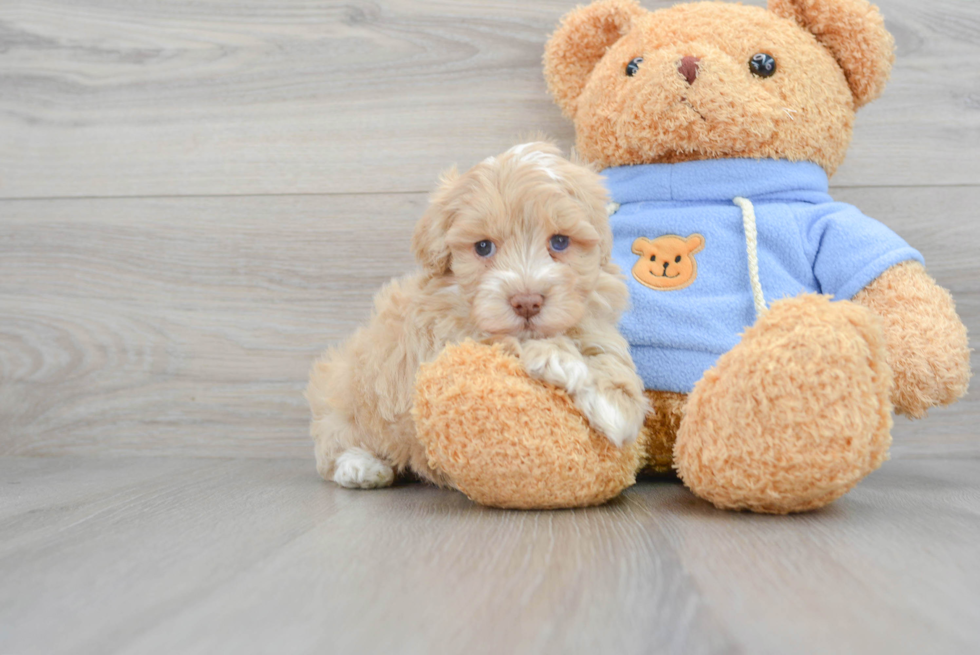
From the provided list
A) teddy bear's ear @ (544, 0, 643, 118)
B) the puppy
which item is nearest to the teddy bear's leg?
the puppy

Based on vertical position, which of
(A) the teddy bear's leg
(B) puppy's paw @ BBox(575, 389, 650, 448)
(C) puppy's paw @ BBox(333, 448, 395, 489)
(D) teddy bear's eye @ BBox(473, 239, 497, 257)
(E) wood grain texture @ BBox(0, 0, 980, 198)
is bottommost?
(C) puppy's paw @ BBox(333, 448, 395, 489)

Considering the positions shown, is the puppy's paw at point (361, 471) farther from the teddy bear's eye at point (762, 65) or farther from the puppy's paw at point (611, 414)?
the teddy bear's eye at point (762, 65)

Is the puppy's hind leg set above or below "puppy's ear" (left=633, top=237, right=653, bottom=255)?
below

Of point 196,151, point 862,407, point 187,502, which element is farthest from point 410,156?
point 862,407

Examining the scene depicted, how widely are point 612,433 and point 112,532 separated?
1.71ft

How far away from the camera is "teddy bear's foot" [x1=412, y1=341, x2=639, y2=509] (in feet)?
2.42

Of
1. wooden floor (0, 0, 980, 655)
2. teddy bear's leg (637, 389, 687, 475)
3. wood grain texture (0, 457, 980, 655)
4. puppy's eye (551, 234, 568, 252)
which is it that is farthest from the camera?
wooden floor (0, 0, 980, 655)

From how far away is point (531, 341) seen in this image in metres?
0.79

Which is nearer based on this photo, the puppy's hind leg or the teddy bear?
the teddy bear

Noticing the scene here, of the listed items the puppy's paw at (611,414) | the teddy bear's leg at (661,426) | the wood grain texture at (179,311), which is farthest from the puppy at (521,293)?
the wood grain texture at (179,311)

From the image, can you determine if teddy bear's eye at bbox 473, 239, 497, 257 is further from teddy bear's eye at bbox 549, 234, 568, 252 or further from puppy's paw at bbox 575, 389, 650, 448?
puppy's paw at bbox 575, 389, 650, 448

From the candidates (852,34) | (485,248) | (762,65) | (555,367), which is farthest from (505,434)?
(852,34)

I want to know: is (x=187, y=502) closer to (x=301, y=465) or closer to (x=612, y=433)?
(x=301, y=465)

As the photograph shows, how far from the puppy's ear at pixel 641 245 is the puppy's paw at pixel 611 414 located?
251 mm
